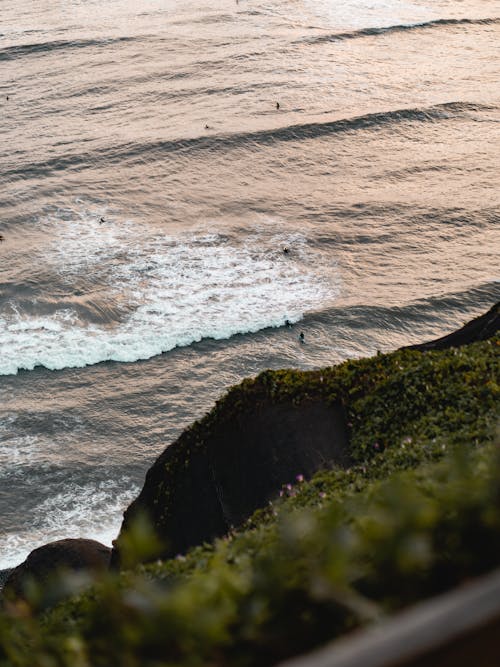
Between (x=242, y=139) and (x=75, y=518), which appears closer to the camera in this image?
(x=75, y=518)

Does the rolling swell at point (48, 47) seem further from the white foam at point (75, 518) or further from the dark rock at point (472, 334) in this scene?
the dark rock at point (472, 334)

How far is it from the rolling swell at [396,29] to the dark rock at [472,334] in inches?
1636

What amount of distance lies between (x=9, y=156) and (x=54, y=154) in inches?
80.4

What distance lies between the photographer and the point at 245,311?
26562mm

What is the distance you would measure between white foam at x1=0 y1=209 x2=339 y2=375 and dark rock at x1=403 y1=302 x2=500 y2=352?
40.9 ft

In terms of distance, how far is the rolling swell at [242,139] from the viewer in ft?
124

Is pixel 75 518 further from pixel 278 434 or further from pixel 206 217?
pixel 206 217

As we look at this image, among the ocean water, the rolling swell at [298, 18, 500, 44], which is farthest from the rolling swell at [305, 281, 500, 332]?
the rolling swell at [298, 18, 500, 44]

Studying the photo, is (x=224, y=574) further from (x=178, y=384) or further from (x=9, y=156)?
(x=9, y=156)

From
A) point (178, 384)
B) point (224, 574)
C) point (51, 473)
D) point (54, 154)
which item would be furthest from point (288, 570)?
point (54, 154)

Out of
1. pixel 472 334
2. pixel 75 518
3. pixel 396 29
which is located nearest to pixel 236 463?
pixel 472 334

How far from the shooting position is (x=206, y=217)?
3284 centimetres

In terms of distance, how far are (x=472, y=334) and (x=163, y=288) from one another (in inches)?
626

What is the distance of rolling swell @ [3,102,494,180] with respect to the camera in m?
37.8
